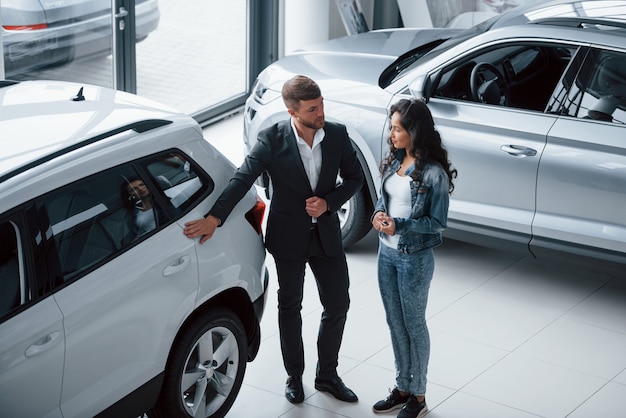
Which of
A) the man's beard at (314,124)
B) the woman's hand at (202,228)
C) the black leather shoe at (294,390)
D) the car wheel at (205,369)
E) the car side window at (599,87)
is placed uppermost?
the man's beard at (314,124)

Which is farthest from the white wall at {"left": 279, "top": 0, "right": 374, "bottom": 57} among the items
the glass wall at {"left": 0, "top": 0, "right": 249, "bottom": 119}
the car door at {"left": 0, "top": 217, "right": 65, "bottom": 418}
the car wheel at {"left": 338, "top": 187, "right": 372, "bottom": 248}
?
the car door at {"left": 0, "top": 217, "right": 65, "bottom": 418}

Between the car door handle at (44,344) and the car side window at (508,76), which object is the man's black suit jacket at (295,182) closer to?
the car door handle at (44,344)

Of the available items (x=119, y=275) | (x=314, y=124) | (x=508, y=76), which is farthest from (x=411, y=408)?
(x=508, y=76)

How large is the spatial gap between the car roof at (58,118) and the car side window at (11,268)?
0.68ft

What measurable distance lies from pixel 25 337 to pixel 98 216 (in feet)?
2.20

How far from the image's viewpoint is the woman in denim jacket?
483cm

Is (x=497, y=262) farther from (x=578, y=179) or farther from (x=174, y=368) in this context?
(x=174, y=368)

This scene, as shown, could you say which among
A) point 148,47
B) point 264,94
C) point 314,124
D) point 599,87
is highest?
point 314,124

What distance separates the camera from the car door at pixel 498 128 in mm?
6562

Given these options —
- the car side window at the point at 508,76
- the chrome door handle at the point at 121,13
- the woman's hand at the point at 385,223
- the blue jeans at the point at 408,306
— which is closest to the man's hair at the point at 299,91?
the woman's hand at the point at 385,223

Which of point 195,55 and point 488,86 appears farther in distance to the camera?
point 195,55

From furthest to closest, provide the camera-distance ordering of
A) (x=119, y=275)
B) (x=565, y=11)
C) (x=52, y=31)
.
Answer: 1. (x=52, y=31)
2. (x=565, y=11)
3. (x=119, y=275)

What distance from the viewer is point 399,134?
485 centimetres

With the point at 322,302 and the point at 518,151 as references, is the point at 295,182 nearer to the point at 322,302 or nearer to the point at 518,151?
the point at 322,302
